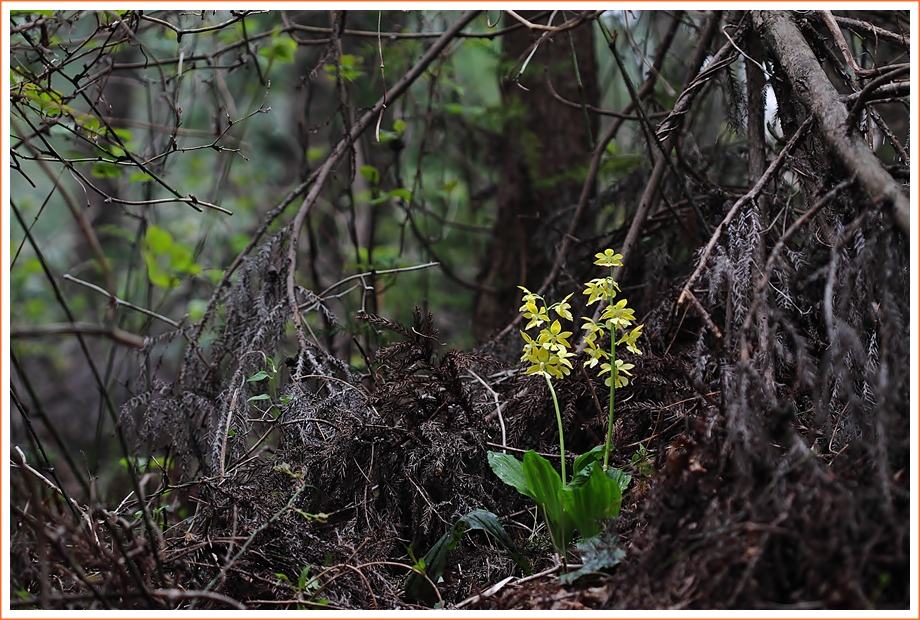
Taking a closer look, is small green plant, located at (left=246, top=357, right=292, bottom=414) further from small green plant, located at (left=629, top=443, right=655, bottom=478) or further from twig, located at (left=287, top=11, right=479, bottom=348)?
small green plant, located at (left=629, top=443, right=655, bottom=478)

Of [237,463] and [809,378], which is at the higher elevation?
[809,378]

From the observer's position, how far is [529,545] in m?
1.80

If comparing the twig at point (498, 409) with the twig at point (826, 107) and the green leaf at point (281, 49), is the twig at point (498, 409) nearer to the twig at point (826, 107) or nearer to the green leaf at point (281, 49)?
the twig at point (826, 107)

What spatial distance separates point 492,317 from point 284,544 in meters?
2.28

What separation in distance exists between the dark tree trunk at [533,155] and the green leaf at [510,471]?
1742mm

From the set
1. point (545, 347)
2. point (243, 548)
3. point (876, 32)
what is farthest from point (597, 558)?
point (876, 32)

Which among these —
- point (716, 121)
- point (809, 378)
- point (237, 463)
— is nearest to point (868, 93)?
point (809, 378)

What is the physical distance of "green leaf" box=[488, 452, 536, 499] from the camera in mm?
1724

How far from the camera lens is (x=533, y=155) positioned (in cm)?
362

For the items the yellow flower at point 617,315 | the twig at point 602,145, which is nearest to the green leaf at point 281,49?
the twig at point 602,145

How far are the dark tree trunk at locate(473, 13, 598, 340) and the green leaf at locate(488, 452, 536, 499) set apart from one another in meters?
1.74

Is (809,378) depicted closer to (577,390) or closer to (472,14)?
(577,390)

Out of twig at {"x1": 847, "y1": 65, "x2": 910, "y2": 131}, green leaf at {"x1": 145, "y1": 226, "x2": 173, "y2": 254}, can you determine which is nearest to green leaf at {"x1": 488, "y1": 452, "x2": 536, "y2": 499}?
green leaf at {"x1": 145, "y1": 226, "x2": 173, "y2": 254}

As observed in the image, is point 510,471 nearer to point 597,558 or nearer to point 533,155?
point 597,558
